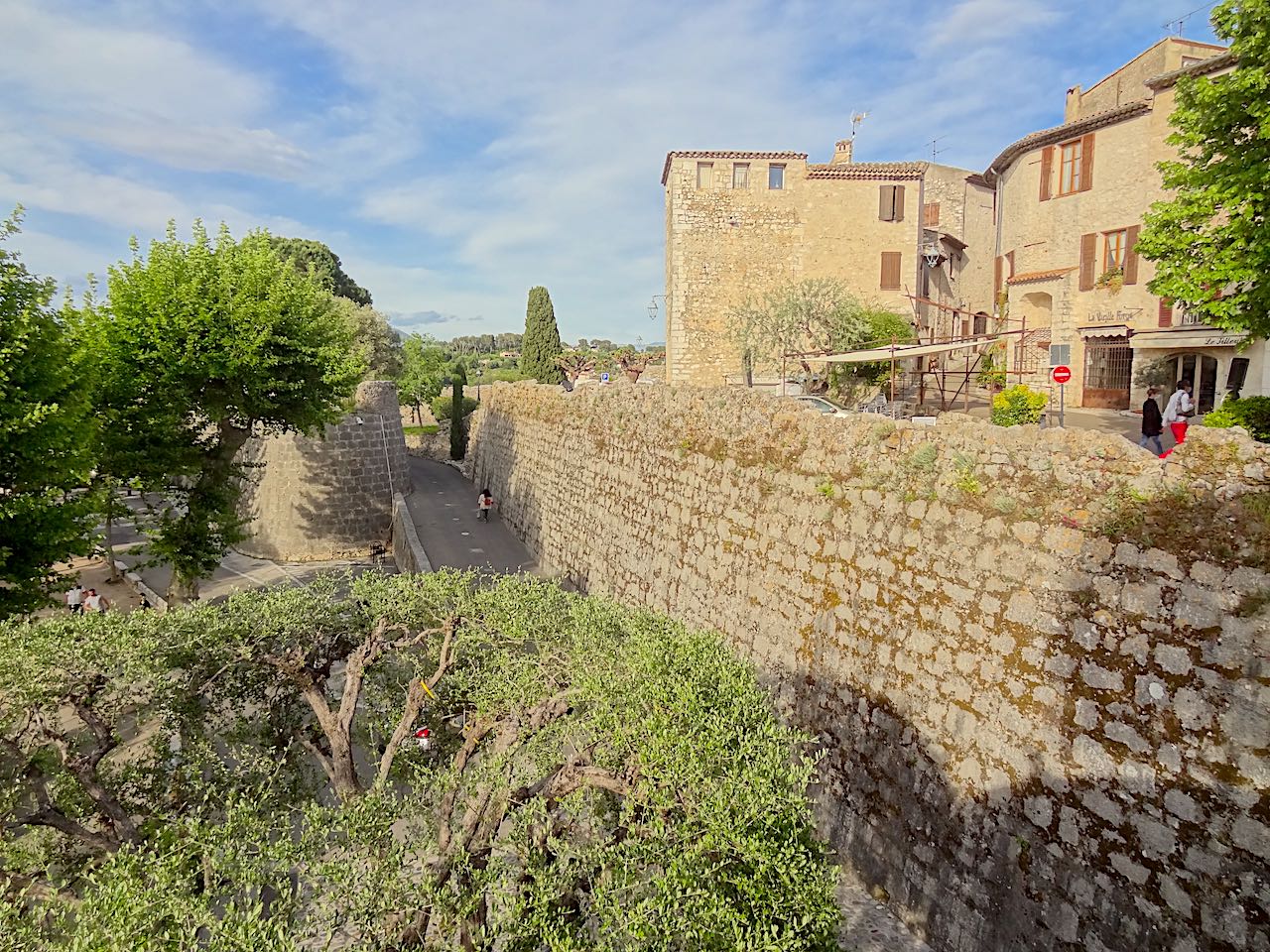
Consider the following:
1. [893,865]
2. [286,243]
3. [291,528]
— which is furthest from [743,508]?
[286,243]

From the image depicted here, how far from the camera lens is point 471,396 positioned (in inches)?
1784

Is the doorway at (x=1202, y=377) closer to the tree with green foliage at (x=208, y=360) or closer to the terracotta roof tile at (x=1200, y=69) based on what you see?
the terracotta roof tile at (x=1200, y=69)

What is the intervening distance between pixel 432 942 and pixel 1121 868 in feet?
16.1

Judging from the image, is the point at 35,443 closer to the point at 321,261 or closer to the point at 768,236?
the point at 768,236

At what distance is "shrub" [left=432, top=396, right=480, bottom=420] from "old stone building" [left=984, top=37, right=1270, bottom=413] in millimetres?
30407

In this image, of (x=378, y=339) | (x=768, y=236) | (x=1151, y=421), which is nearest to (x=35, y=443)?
(x=1151, y=421)

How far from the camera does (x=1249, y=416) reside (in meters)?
7.57

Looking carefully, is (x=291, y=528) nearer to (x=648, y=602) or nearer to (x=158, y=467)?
(x=158, y=467)

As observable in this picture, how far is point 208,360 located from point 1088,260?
26.0m

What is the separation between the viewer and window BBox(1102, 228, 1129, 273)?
2167cm

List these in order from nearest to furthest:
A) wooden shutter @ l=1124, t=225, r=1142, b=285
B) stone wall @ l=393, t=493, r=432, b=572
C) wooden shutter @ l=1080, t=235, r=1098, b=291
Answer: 1. stone wall @ l=393, t=493, r=432, b=572
2. wooden shutter @ l=1124, t=225, r=1142, b=285
3. wooden shutter @ l=1080, t=235, r=1098, b=291

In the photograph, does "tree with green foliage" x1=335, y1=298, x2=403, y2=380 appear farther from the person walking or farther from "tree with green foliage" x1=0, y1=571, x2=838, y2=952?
the person walking

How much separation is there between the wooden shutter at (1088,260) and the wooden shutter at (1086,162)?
191 centimetres

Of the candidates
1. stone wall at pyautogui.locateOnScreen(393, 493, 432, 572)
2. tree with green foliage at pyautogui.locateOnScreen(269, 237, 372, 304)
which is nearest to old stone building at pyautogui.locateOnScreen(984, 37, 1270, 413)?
stone wall at pyautogui.locateOnScreen(393, 493, 432, 572)
